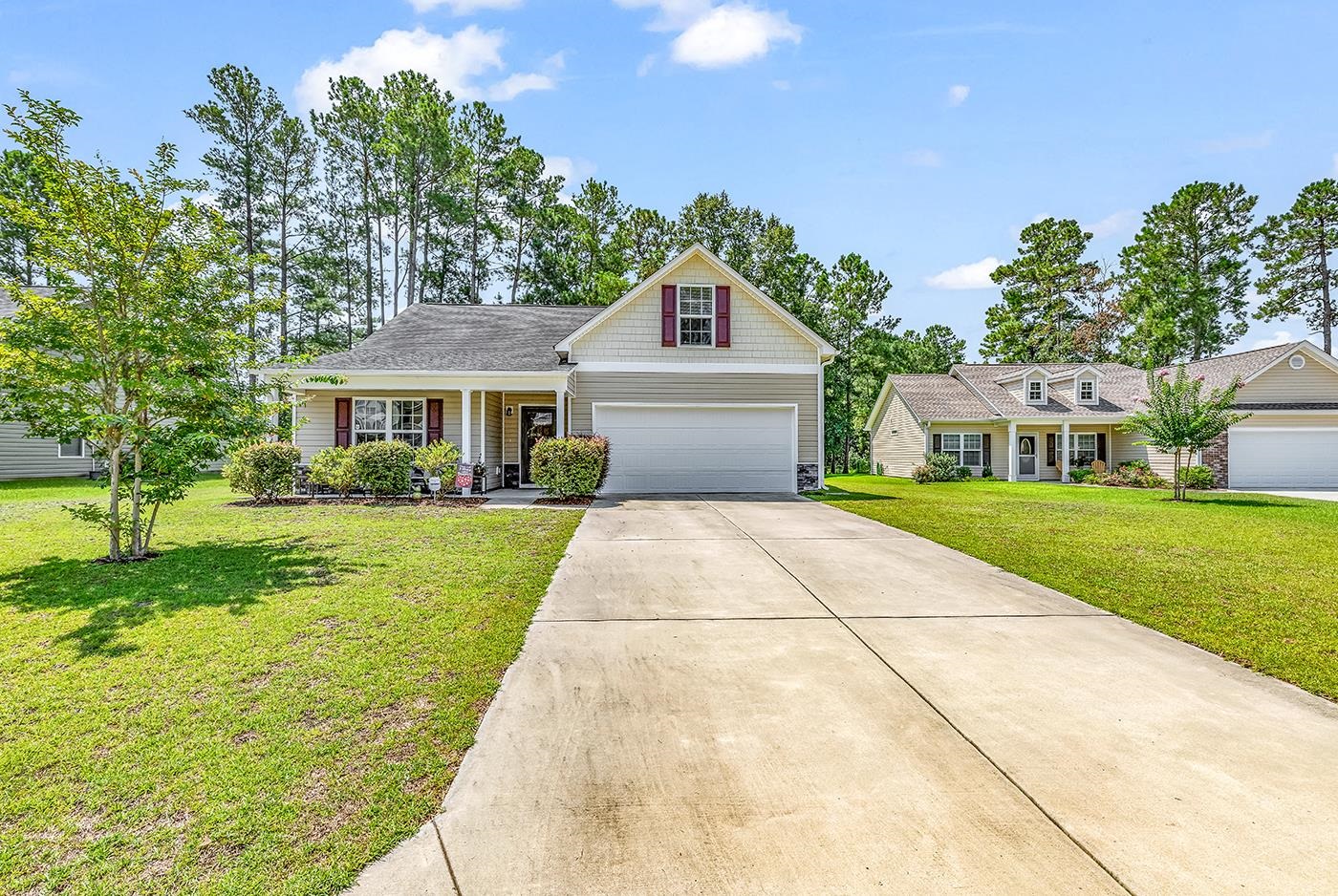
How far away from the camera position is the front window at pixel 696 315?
15.0 metres

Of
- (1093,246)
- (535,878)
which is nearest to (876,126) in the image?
(535,878)

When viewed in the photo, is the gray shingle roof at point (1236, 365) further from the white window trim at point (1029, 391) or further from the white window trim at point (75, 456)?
the white window trim at point (75, 456)

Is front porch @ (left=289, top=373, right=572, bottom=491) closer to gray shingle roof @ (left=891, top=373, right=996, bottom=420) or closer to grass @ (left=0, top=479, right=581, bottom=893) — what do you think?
grass @ (left=0, top=479, right=581, bottom=893)

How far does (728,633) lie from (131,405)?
725 cm

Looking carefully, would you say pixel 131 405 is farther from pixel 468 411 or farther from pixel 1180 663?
pixel 1180 663

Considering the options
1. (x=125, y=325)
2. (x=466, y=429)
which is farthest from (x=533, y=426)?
(x=125, y=325)

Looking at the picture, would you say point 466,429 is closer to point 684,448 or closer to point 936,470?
point 684,448

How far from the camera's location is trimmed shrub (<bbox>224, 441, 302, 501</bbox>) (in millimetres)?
11969

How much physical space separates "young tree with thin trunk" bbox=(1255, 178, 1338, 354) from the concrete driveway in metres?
42.1

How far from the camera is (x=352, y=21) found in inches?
373

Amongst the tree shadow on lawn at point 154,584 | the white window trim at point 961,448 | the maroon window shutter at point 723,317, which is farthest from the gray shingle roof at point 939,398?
the tree shadow on lawn at point 154,584

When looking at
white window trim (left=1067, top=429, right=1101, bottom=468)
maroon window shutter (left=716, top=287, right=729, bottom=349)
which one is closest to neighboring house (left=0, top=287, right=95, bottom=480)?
maroon window shutter (left=716, top=287, right=729, bottom=349)

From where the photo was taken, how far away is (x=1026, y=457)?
77.9ft

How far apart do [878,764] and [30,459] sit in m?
24.4
